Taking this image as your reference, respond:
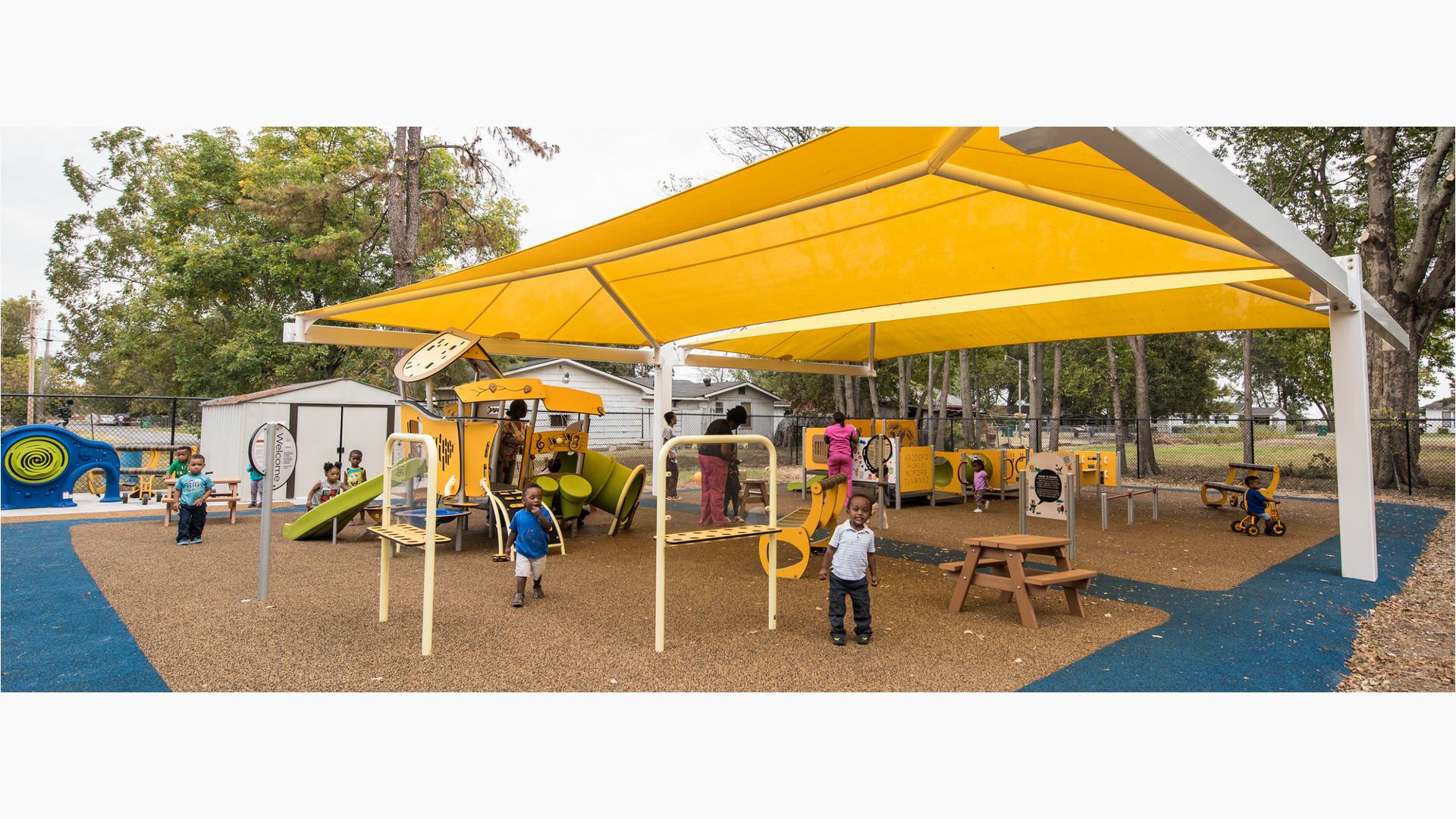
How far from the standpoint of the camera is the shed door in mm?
13555

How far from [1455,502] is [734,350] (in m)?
14.8

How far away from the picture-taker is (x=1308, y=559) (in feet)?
26.1

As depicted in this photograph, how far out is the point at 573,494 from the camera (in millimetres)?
9227

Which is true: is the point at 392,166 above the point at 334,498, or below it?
above

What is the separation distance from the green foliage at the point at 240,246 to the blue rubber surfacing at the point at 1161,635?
14.5 metres

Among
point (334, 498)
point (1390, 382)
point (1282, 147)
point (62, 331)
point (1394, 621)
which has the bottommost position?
point (1394, 621)

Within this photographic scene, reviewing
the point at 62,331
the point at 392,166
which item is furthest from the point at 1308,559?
the point at 62,331

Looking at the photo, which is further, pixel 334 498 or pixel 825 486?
pixel 334 498

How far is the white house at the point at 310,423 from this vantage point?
1342 centimetres

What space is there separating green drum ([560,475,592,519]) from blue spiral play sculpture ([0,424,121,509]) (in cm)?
923

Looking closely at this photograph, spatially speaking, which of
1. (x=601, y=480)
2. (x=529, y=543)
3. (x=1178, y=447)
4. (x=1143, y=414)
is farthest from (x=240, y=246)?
(x=1178, y=447)

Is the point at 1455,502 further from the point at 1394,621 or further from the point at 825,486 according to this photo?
the point at 825,486

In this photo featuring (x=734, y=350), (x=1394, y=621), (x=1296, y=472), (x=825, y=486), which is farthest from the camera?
(x=1296, y=472)

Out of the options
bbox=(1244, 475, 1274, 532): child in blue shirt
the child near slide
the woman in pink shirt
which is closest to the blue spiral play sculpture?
the child near slide
